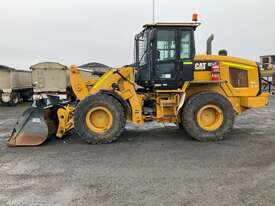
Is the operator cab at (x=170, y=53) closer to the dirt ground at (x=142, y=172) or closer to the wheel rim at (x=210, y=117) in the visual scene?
the wheel rim at (x=210, y=117)

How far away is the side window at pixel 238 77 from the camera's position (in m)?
8.34

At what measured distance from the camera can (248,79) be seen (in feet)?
27.7

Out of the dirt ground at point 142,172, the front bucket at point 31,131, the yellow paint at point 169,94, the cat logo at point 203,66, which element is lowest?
the dirt ground at point 142,172

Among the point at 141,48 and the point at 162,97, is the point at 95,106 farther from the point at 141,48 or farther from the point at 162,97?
the point at 141,48

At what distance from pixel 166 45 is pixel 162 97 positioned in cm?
125

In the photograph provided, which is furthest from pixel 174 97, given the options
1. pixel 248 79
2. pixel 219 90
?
pixel 248 79

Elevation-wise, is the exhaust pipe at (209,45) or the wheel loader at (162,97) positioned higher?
the exhaust pipe at (209,45)

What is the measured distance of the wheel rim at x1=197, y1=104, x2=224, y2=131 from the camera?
310 inches

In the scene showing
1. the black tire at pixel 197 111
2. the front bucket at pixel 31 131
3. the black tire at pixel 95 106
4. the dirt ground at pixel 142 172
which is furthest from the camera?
the black tire at pixel 197 111

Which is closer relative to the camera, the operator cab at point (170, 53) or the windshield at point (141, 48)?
the operator cab at point (170, 53)

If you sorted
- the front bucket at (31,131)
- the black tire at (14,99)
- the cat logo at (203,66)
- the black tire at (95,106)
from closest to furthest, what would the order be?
1. the front bucket at (31,131)
2. the black tire at (95,106)
3. the cat logo at (203,66)
4. the black tire at (14,99)

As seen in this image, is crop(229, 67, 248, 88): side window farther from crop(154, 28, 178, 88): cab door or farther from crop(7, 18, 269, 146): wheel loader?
crop(154, 28, 178, 88): cab door

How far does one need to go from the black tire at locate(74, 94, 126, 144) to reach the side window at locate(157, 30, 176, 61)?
1.61 metres

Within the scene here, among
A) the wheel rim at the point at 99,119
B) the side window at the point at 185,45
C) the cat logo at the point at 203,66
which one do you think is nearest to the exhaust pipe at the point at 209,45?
the cat logo at the point at 203,66
